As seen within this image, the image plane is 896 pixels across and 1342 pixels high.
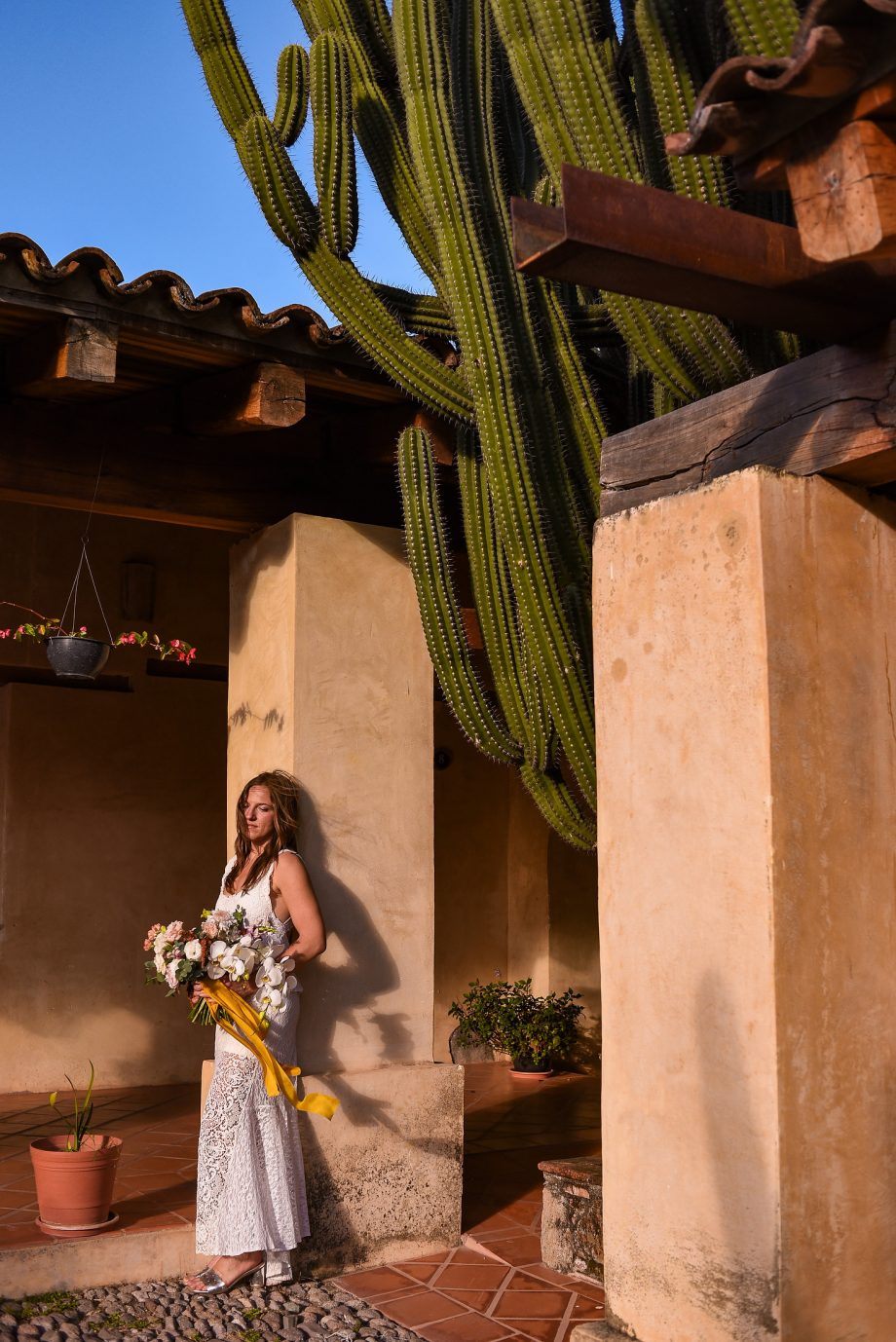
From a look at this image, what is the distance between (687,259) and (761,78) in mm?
421

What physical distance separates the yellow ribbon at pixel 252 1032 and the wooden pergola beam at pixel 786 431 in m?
2.29

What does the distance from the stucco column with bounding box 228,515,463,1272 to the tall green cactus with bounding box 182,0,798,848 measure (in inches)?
23.2

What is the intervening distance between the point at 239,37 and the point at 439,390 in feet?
5.63

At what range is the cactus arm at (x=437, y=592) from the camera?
4750 millimetres

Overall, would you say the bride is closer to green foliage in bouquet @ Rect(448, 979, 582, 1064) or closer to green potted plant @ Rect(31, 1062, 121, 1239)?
green potted plant @ Rect(31, 1062, 121, 1239)

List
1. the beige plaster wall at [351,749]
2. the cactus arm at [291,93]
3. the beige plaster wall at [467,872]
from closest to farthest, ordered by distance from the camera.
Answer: the cactus arm at [291,93] → the beige plaster wall at [351,749] → the beige plaster wall at [467,872]

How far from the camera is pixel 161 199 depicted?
1458 cm

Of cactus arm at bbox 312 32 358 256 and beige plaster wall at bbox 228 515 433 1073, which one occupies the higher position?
cactus arm at bbox 312 32 358 256

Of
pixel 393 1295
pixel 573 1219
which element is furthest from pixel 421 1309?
pixel 573 1219

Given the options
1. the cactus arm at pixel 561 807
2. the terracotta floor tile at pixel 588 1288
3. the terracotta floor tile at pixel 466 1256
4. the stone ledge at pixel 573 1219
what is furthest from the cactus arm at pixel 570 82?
the terracotta floor tile at pixel 466 1256

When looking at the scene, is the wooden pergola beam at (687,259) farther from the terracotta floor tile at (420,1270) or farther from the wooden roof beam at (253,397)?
the terracotta floor tile at (420,1270)

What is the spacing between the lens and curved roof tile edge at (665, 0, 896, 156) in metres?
1.99

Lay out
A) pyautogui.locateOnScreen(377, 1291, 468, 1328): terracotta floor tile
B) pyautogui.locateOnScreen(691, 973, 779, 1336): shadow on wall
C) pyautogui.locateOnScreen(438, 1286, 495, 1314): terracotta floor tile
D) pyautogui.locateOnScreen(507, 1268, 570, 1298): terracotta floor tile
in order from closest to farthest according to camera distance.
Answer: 1. pyautogui.locateOnScreen(691, 973, 779, 1336): shadow on wall
2. pyautogui.locateOnScreen(377, 1291, 468, 1328): terracotta floor tile
3. pyautogui.locateOnScreen(438, 1286, 495, 1314): terracotta floor tile
4. pyautogui.locateOnScreen(507, 1268, 570, 1298): terracotta floor tile

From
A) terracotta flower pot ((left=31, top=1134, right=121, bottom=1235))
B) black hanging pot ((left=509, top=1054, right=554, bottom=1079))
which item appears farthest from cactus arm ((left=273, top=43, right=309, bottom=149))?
black hanging pot ((left=509, top=1054, right=554, bottom=1079))
